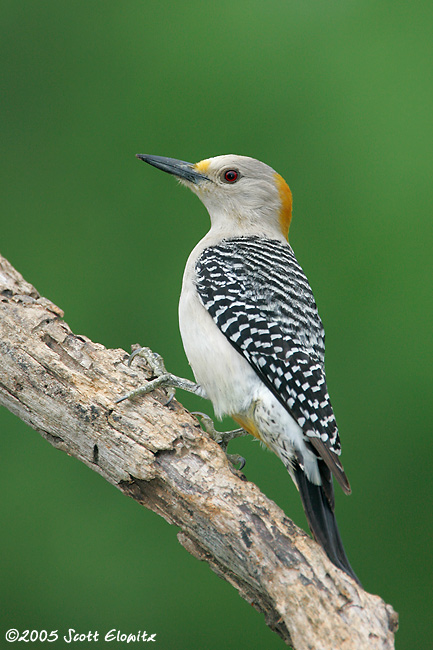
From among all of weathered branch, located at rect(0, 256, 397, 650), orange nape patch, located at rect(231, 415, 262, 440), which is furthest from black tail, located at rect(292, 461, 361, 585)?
orange nape patch, located at rect(231, 415, 262, 440)

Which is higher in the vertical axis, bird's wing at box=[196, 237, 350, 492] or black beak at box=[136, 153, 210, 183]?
black beak at box=[136, 153, 210, 183]

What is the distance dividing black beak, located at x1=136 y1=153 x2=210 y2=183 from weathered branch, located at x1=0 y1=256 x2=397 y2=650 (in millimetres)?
1030

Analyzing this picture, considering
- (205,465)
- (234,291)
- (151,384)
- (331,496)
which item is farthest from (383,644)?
(234,291)

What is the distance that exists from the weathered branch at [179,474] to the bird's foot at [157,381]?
38mm

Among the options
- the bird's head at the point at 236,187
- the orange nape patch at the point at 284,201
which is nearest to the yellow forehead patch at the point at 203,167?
the bird's head at the point at 236,187

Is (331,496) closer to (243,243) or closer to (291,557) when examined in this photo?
(291,557)

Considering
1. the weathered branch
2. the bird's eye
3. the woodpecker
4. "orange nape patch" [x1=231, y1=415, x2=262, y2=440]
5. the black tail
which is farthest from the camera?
the bird's eye

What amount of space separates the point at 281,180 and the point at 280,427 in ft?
4.94

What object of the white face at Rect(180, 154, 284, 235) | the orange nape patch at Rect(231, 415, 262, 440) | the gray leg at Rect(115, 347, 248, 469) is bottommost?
the orange nape patch at Rect(231, 415, 262, 440)

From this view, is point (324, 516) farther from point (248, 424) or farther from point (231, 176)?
point (231, 176)

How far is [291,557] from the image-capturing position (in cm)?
221

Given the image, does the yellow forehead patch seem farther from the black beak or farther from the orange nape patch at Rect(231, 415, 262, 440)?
the orange nape patch at Rect(231, 415, 262, 440)

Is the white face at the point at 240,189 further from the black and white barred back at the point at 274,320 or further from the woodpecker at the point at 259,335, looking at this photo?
the black and white barred back at the point at 274,320

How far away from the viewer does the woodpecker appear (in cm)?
259
